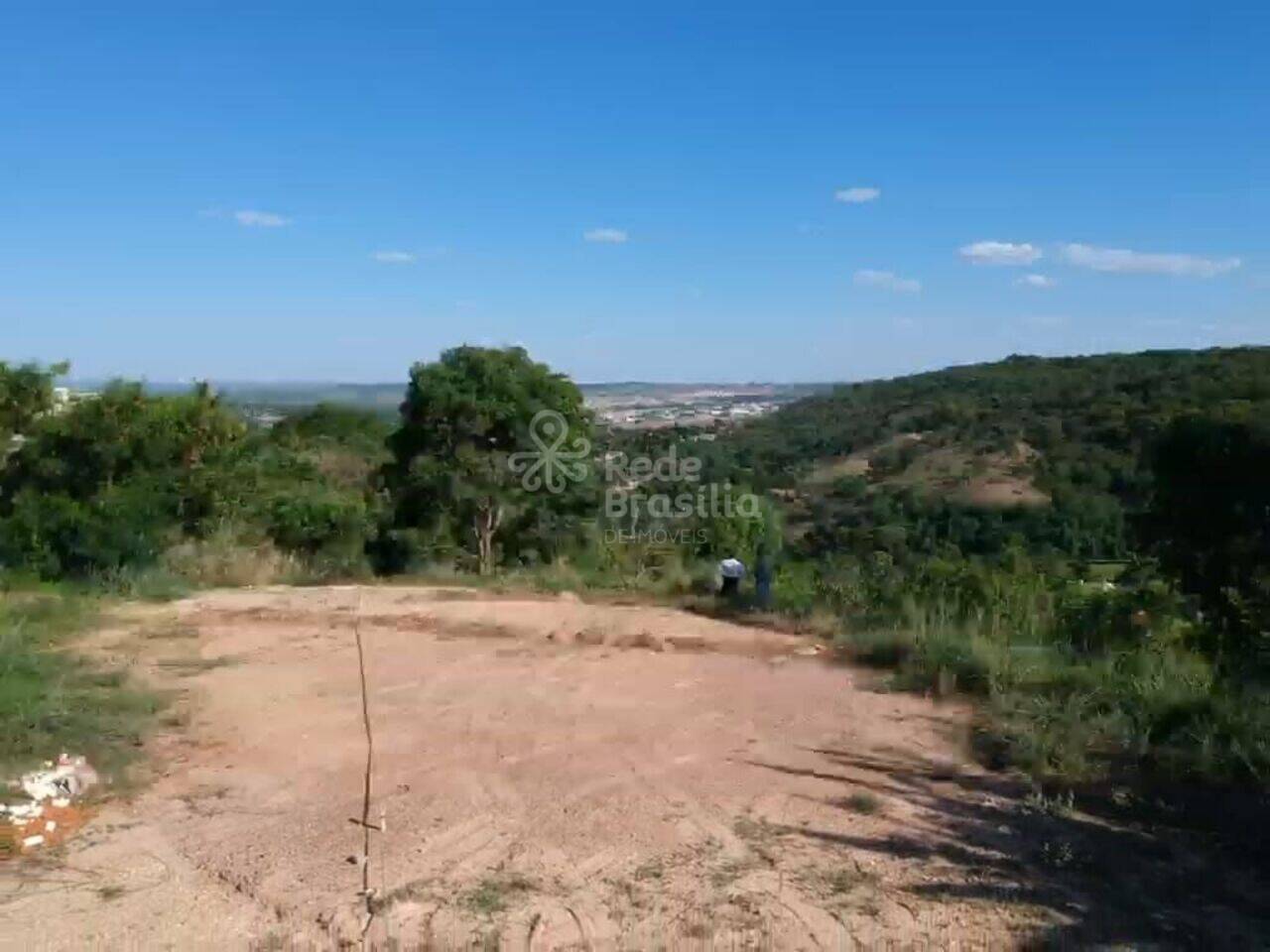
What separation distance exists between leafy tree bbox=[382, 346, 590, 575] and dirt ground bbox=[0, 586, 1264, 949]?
779 centimetres

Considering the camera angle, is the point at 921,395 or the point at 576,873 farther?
the point at 921,395

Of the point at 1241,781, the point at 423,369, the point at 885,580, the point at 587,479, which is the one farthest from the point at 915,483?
the point at 1241,781

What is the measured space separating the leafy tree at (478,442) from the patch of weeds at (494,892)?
1102cm

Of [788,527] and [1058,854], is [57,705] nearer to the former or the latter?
[1058,854]

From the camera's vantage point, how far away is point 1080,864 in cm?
427

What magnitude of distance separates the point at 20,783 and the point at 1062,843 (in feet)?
14.8

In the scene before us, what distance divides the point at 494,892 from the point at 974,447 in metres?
27.3

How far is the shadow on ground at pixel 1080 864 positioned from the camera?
3.79 metres

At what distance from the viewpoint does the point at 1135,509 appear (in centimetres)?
605

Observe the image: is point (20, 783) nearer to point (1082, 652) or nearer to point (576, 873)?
point (576, 873)

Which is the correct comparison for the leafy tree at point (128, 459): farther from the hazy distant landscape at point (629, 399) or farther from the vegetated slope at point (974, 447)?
the vegetated slope at point (974, 447)

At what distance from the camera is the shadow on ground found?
149 inches

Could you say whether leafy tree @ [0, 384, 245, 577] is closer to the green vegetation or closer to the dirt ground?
the green vegetation

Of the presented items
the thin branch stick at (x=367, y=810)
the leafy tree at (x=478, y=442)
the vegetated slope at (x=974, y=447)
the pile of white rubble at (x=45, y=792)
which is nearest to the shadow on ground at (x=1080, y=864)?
the thin branch stick at (x=367, y=810)
